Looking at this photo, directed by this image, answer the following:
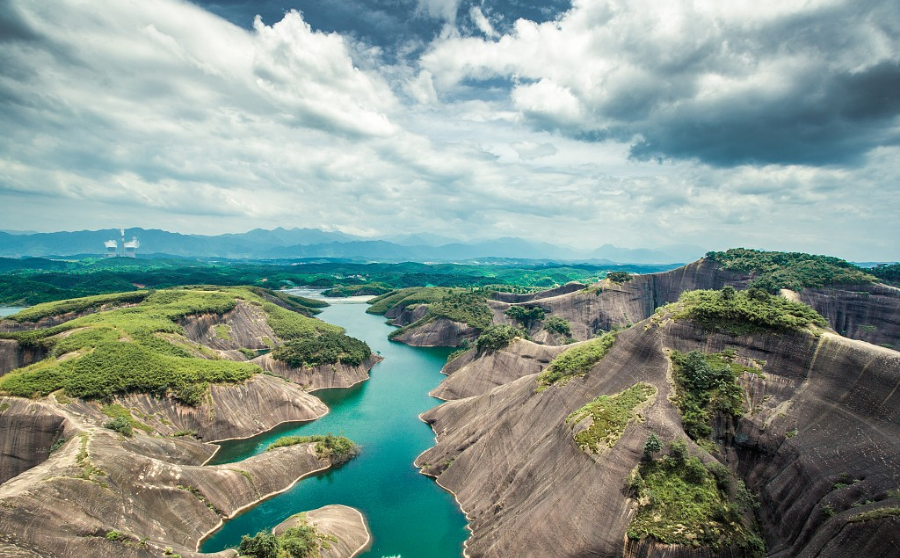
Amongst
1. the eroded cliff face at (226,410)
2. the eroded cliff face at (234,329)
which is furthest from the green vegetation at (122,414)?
the eroded cliff face at (234,329)

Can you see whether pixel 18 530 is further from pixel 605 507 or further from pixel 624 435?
pixel 624 435

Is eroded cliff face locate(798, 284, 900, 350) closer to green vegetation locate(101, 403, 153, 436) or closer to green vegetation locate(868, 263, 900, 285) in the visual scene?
green vegetation locate(868, 263, 900, 285)

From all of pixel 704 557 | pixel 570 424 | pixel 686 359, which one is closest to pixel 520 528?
pixel 570 424

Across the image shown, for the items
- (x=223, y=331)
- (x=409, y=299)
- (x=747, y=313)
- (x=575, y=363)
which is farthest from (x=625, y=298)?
(x=223, y=331)

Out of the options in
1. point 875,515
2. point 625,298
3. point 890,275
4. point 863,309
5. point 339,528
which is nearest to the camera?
point 875,515

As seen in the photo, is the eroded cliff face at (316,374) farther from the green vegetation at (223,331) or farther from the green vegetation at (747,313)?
the green vegetation at (747,313)

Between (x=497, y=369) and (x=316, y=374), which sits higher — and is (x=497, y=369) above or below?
above

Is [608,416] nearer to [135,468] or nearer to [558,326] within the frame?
[135,468]
